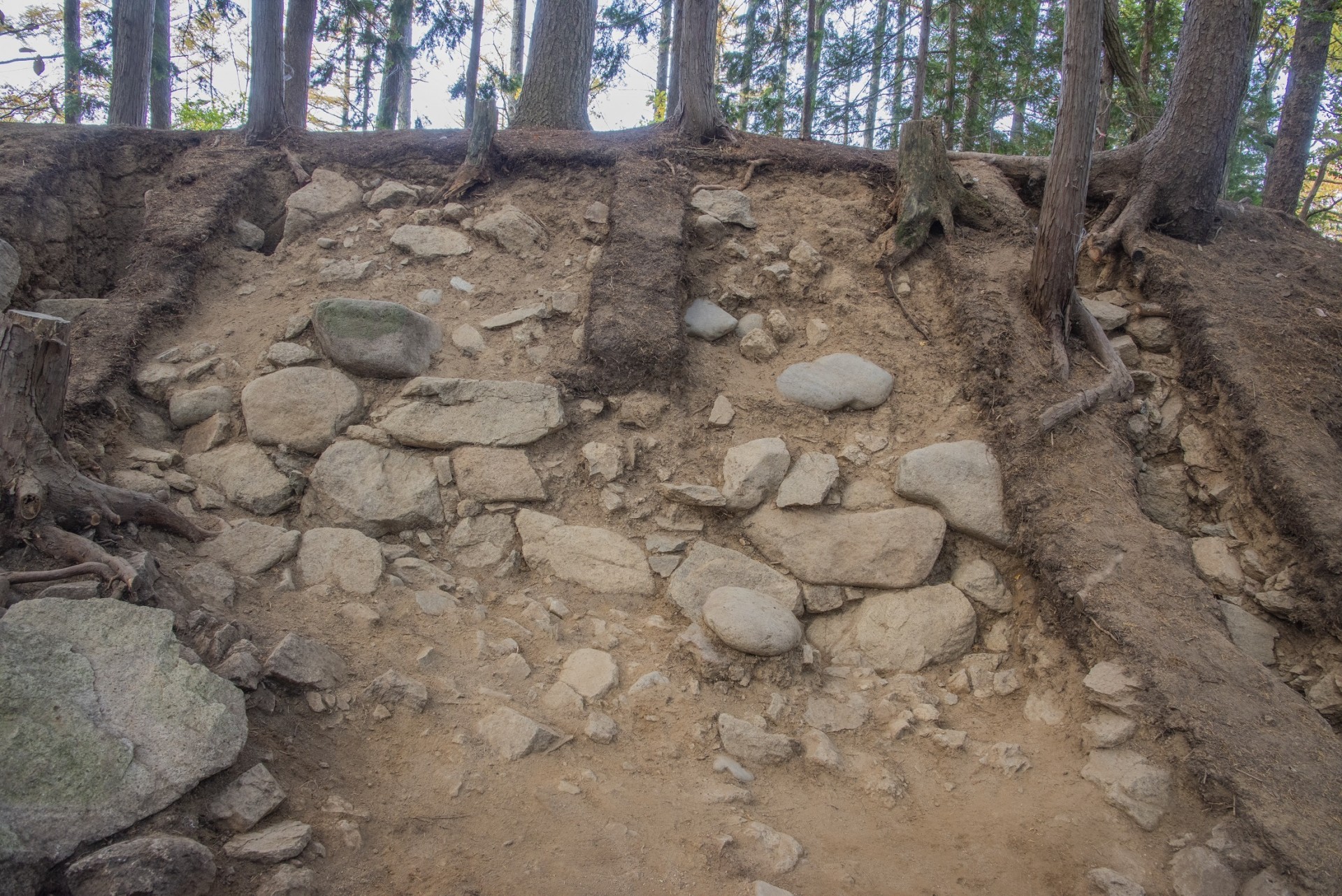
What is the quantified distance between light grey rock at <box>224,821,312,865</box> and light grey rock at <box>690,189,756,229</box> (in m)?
4.77

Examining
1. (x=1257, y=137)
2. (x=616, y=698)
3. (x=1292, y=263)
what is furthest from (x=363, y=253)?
(x=1257, y=137)

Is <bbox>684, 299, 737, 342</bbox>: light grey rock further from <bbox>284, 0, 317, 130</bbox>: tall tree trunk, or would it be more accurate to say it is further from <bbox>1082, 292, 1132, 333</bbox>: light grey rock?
<bbox>284, 0, 317, 130</bbox>: tall tree trunk

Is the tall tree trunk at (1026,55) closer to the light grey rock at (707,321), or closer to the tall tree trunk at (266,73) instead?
the light grey rock at (707,321)

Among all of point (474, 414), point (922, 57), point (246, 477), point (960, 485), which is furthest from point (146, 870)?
point (922, 57)

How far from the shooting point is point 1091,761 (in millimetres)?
3236

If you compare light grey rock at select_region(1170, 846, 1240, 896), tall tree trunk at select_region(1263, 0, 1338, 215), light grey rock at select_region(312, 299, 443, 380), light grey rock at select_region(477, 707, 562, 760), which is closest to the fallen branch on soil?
light grey rock at select_region(1170, 846, 1240, 896)

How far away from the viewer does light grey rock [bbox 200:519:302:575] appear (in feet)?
12.0

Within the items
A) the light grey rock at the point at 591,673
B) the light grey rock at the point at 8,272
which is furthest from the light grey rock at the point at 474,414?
the light grey rock at the point at 8,272

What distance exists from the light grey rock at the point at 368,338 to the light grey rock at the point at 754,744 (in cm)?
Result: 280

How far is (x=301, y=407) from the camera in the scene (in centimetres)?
449

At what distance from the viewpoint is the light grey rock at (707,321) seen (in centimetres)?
526

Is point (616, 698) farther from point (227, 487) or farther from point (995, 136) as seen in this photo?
point (995, 136)

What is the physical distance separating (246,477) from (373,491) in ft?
2.16

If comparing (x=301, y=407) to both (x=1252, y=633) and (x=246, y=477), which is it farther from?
(x=1252, y=633)
